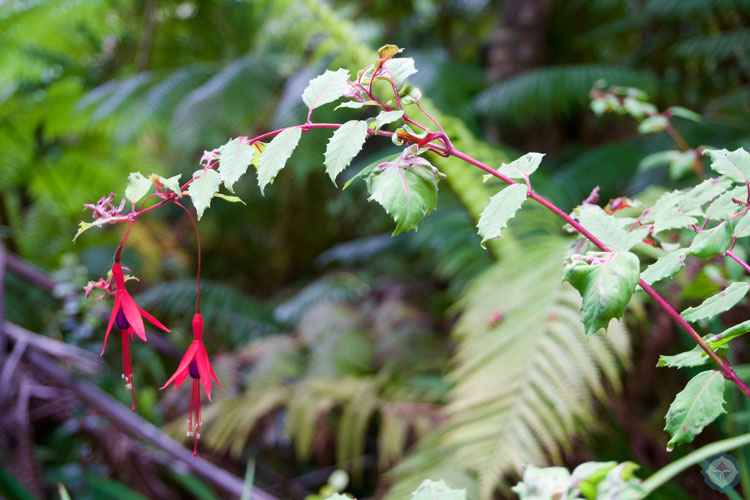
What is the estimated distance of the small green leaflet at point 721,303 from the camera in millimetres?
274

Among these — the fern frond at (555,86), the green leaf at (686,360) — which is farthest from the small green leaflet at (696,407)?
the fern frond at (555,86)

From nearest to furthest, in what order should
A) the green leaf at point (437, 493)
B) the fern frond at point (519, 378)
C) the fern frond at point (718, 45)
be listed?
1. the green leaf at point (437, 493)
2. the fern frond at point (519, 378)
3. the fern frond at point (718, 45)

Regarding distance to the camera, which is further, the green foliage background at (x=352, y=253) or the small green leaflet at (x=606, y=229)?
the green foliage background at (x=352, y=253)

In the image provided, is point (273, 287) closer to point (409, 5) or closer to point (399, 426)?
point (409, 5)

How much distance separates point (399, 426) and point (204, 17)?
167cm

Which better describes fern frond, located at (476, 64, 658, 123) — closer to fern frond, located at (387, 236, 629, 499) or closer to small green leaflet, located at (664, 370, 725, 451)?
fern frond, located at (387, 236, 629, 499)

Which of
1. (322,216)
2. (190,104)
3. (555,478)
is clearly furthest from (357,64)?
(322,216)

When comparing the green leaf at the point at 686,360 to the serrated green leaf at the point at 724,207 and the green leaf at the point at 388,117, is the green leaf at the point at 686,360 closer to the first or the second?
the serrated green leaf at the point at 724,207

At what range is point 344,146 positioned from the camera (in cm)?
27

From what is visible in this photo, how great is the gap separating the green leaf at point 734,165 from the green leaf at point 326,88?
0.63ft

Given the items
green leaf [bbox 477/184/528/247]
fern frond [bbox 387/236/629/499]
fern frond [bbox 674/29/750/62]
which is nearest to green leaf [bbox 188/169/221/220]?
green leaf [bbox 477/184/528/247]

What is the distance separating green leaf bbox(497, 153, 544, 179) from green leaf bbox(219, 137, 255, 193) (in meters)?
0.13

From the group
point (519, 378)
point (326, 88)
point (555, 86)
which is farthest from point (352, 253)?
point (326, 88)

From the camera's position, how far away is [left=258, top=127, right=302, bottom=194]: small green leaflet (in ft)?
0.87
